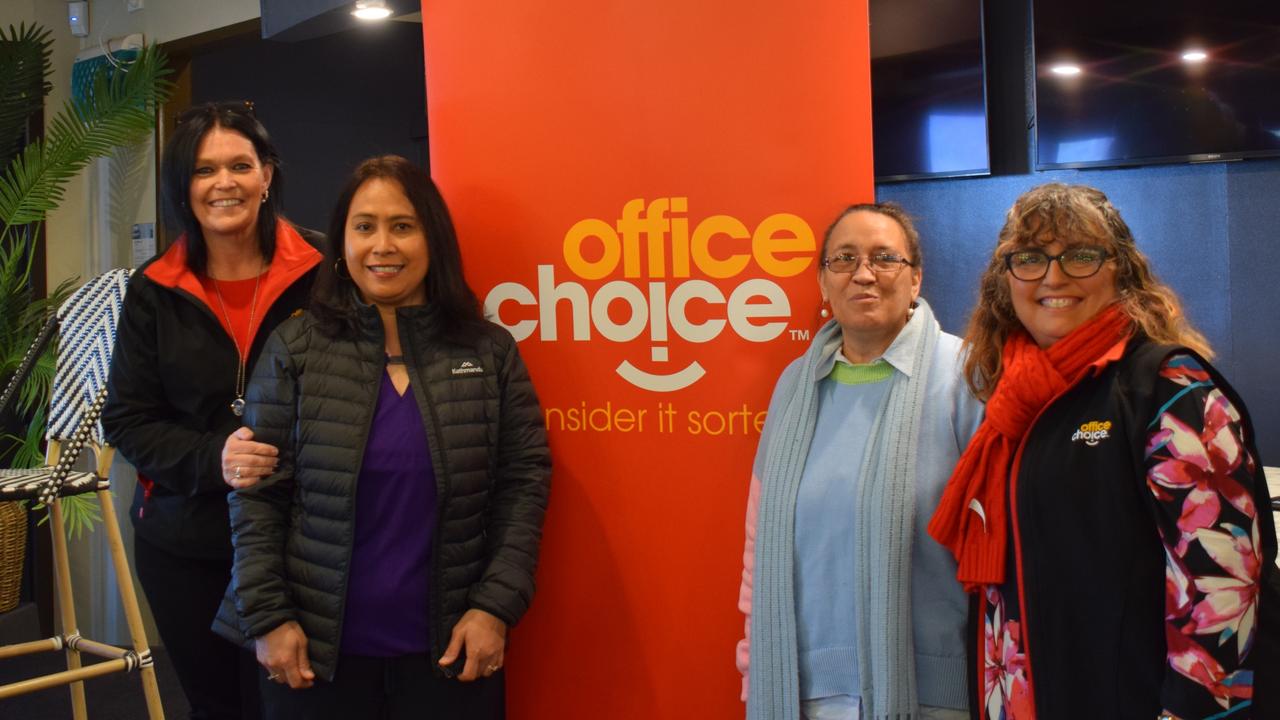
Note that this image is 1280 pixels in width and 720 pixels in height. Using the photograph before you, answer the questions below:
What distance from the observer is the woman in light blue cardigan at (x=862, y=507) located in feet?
5.75

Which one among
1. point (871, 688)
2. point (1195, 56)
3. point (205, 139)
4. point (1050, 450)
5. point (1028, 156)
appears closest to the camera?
point (1050, 450)

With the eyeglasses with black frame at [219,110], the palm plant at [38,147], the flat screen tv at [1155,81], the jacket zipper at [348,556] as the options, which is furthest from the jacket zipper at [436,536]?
the flat screen tv at [1155,81]

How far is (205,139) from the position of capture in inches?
91.0

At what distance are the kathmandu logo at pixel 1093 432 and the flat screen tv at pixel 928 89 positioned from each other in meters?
3.06

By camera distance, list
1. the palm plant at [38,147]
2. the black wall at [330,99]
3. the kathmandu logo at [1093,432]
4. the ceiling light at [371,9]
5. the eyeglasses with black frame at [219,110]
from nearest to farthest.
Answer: the kathmandu logo at [1093,432] < the eyeglasses with black frame at [219,110] < the ceiling light at [371,9] < the palm plant at [38,147] < the black wall at [330,99]

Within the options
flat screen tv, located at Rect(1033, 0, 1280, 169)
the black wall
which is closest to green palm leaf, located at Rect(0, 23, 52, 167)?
the black wall

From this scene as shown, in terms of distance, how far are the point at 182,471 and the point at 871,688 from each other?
144cm

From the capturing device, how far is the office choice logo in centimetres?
206

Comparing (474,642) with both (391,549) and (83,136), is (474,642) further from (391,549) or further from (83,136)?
(83,136)

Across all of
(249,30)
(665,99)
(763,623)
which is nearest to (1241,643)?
(763,623)

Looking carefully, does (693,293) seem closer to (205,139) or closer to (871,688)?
(871,688)

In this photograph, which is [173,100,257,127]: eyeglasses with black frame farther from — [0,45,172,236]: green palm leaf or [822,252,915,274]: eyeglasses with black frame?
[0,45,172,236]: green palm leaf

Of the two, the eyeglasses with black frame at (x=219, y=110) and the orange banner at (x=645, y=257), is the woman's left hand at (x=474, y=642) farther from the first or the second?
the eyeglasses with black frame at (x=219, y=110)

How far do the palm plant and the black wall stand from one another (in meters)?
1.67
